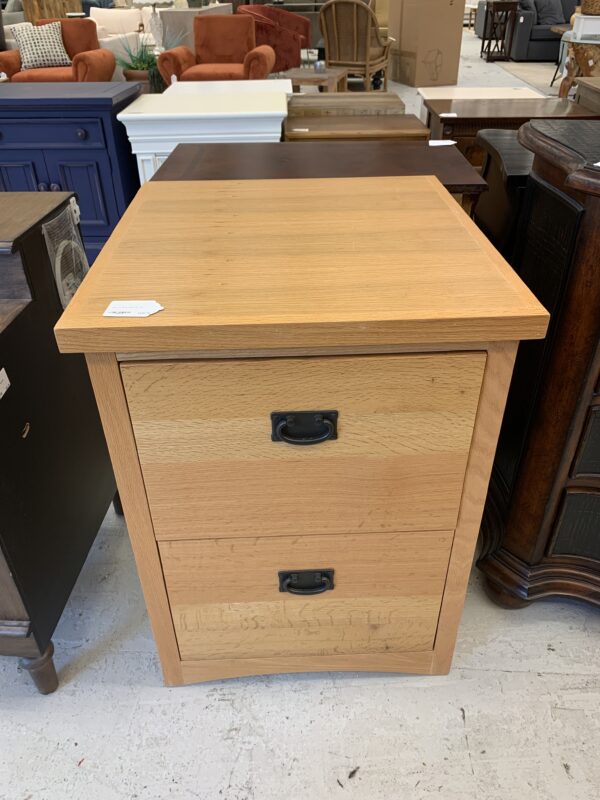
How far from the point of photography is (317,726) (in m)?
1.07

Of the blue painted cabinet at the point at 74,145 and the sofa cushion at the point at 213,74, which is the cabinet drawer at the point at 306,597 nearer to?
the blue painted cabinet at the point at 74,145

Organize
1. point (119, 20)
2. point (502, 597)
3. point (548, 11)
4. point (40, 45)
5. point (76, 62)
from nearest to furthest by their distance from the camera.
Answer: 1. point (502, 597)
2. point (76, 62)
3. point (40, 45)
4. point (119, 20)
5. point (548, 11)

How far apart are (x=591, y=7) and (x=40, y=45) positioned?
3983 mm

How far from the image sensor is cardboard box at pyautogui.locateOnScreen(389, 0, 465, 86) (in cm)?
577

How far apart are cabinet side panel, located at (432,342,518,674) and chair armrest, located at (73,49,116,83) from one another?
3824 millimetres

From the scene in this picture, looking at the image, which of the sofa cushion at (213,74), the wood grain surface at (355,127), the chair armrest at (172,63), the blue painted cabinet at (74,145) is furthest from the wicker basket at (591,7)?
the blue painted cabinet at (74,145)

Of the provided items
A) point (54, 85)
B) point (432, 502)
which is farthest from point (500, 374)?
point (54, 85)

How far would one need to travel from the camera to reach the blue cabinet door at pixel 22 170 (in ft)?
7.90

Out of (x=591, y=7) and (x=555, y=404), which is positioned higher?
(x=591, y=7)

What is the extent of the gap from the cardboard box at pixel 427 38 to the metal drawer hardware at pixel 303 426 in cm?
627

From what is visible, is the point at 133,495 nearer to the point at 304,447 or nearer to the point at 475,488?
the point at 304,447

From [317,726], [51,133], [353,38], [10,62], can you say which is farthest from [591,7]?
[317,726]

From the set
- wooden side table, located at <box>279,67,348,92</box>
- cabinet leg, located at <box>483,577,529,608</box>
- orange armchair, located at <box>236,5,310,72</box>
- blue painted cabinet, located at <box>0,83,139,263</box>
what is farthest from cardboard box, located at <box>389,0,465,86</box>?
cabinet leg, located at <box>483,577,529,608</box>

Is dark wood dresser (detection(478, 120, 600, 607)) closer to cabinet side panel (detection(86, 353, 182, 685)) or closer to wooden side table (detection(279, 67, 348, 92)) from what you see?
cabinet side panel (detection(86, 353, 182, 685))
